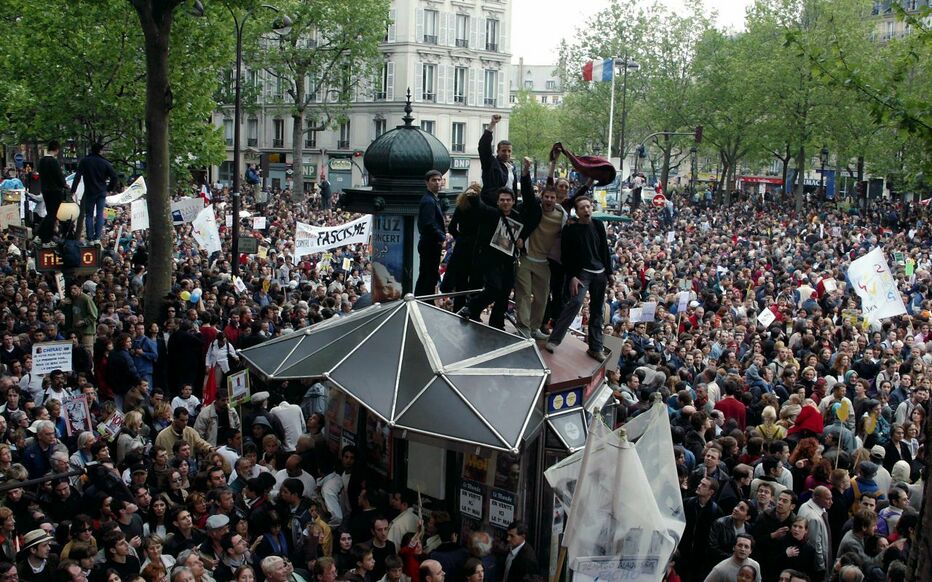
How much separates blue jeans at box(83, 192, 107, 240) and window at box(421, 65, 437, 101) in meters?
46.7

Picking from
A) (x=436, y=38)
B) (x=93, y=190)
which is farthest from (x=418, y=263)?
(x=436, y=38)

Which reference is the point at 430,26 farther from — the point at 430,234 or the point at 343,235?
the point at 430,234

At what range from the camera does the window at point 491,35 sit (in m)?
65.8

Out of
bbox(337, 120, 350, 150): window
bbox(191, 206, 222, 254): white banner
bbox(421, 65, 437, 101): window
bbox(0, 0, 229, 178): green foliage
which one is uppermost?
bbox(421, 65, 437, 101): window

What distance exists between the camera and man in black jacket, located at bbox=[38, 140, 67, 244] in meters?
17.9

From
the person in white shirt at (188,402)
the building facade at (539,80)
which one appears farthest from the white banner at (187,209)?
the building facade at (539,80)

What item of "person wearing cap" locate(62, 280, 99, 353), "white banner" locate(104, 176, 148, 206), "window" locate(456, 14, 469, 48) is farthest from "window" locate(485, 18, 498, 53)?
"person wearing cap" locate(62, 280, 99, 353)

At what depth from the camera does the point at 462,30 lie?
64.8 metres

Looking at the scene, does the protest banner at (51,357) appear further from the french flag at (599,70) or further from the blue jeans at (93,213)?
the french flag at (599,70)

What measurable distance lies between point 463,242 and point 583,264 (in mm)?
1447

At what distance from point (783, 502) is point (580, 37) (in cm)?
5907

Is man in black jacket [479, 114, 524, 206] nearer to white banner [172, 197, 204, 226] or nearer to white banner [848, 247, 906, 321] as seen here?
white banner [848, 247, 906, 321]

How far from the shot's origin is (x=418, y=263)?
520 inches

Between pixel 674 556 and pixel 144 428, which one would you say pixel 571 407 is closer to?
pixel 674 556
